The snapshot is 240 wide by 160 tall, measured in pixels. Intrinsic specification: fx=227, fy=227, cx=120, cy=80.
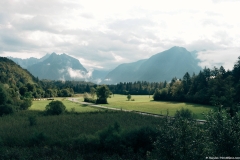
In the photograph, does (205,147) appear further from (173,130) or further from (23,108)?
(23,108)

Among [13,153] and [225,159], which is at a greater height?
[225,159]

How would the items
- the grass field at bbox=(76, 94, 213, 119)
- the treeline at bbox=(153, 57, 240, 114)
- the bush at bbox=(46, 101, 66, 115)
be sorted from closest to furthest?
1. the grass field at bbox=(76, 94, 213, 119)
2. the bush at bbox=(46, 101, 66, 115)
3. the treeline at bbox=(153, 57, 240, 114)

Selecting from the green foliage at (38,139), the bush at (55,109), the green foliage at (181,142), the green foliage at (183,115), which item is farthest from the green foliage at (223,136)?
the bush at (55,109)

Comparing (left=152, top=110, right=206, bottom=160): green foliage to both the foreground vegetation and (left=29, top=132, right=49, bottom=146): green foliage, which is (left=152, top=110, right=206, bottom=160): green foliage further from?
(left=29, top=132, right=49, bottom=146): green foliage

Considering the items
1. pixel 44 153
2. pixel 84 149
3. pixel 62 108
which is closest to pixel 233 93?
pixel 62 108

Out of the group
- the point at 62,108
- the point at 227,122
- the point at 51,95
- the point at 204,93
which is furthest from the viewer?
the point at 51,95

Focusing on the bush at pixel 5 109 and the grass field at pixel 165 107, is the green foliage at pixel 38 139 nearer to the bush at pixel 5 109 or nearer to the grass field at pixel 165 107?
the grass field at pixel 165 107

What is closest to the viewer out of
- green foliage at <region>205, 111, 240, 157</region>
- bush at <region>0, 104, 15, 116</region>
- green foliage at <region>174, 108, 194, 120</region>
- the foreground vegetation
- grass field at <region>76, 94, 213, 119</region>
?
green foliage at <region>205, 111, 240, 157</region>

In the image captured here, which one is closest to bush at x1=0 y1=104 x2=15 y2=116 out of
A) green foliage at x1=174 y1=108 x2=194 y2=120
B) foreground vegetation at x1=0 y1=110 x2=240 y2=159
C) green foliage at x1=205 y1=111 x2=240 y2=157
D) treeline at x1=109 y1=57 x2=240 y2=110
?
foreground vegetation at x1=0 y1=110 x2=240 y2=159

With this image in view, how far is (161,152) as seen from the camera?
17266 mm

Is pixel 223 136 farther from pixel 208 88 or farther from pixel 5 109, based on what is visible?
pixel 208 88

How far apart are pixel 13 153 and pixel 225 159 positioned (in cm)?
2605

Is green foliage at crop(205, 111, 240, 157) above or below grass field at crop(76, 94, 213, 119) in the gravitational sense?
above

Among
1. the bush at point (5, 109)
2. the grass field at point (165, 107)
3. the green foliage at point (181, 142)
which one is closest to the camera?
the green foliage at point (181, 142)
